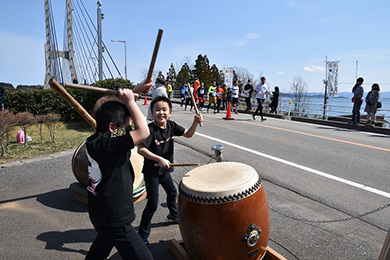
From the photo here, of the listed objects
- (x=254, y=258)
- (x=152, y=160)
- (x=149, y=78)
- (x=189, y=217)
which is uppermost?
(x=149, y=78)

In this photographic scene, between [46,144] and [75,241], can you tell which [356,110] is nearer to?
[46,144]

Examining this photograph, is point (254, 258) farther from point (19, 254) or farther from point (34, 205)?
point (34, 205)

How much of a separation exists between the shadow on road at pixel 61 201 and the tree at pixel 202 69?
45447mm

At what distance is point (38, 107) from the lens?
11641 mm

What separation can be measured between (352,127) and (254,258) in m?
11.3

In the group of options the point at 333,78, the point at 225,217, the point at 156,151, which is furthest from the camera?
the point at 333,78

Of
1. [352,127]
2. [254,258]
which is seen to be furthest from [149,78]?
[352,127]

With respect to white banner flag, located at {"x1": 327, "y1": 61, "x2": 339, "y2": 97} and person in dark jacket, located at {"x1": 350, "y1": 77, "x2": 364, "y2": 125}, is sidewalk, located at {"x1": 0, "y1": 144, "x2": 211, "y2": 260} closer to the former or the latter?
person in dark jacket, located at {"x1": 350, "y1": 77, "x2": 364, "y2": 125}

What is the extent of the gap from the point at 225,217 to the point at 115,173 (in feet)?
2.90

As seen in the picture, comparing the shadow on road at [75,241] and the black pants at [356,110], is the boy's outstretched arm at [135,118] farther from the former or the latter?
the black pants at [356,110]

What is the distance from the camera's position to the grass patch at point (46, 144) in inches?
264

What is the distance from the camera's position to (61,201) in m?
4.21

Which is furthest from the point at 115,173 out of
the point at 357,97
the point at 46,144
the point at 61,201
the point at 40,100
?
the point at 357,97

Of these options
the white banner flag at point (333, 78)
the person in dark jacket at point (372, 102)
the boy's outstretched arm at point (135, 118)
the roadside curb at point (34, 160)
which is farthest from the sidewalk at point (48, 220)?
the white banner flag at point (333, 78)
